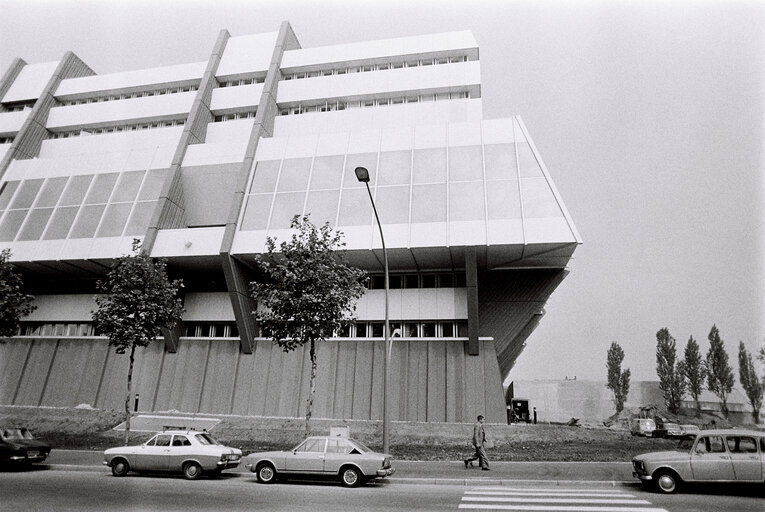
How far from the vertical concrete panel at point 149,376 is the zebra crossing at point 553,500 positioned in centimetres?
2459

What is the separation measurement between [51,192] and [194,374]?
17.2 meters

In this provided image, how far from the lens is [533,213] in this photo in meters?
27.1

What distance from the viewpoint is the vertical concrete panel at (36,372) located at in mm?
32312

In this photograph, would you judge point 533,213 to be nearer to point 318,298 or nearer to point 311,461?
point 318,298

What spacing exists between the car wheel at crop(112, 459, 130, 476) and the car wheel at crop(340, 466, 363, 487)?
666 centimetres

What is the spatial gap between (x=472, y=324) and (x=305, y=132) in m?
19.8

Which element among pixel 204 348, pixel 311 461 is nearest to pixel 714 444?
pixel 311 461

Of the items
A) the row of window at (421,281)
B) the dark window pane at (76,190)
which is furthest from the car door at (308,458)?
the dark window pane at (76,190)

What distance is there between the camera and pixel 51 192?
114 ft

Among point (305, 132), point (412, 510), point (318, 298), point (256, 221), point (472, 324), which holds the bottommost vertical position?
point (412, 510)

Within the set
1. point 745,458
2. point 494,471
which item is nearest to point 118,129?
point 494,471

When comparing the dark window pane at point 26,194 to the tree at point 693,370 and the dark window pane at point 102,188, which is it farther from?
the tree at point 693,370

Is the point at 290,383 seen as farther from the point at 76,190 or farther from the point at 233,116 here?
the point at 233,116

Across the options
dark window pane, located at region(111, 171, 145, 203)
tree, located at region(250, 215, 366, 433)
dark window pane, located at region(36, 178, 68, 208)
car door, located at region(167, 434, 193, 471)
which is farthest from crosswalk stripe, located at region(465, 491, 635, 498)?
dark window pane, located at region(36, 178, 68, 208)
